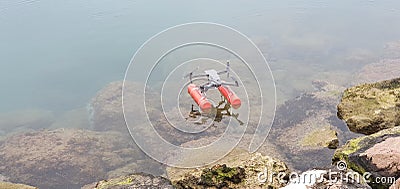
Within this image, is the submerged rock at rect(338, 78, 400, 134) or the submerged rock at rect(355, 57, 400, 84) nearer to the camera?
the submerged rock at rect(338, 78, 400, 134)

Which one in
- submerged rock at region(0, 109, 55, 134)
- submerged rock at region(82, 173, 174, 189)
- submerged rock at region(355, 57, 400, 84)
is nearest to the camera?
submerged rock at region(82, 173, 174, 189)

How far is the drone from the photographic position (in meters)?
8.20

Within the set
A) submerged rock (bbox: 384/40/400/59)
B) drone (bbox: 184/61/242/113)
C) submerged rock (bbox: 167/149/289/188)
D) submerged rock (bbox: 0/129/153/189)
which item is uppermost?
submerged rock (bbox: 384/40/400/59)

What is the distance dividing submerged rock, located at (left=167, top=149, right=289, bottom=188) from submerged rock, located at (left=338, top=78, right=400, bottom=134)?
12.0ft

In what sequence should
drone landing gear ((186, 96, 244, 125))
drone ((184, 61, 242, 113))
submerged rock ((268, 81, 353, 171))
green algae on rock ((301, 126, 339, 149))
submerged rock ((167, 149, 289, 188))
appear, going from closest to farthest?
submerged rock ((167, 149, 289, 188))
drone ((184, 61, 242, 113))
drone landing gear ((186, 96, 244, 125))
submerged rock ((268, 81, 353, 171))
green algae on rock ((301, 126, 339, 149))

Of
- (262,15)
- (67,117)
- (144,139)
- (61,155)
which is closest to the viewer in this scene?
(144,139)

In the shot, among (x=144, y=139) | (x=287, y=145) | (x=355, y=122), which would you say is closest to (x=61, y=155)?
(x=144, y=139)

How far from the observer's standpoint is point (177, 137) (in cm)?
1117

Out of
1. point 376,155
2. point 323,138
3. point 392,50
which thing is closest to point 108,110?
point 323,138

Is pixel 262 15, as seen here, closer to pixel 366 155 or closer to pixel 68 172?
pixel 68 172

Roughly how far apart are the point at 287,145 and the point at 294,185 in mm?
5962

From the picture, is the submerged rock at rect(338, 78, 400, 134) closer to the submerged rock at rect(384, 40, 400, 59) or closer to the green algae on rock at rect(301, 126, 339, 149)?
the green algae on rock at rect(301, 126, 339, 149)

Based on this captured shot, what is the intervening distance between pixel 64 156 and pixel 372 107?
914 cm

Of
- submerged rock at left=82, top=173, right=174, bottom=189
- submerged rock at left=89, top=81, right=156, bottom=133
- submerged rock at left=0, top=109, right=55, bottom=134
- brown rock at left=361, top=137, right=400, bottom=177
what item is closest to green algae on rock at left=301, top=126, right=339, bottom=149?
brown rock at left=361, top=137, right=400, bottom=177
